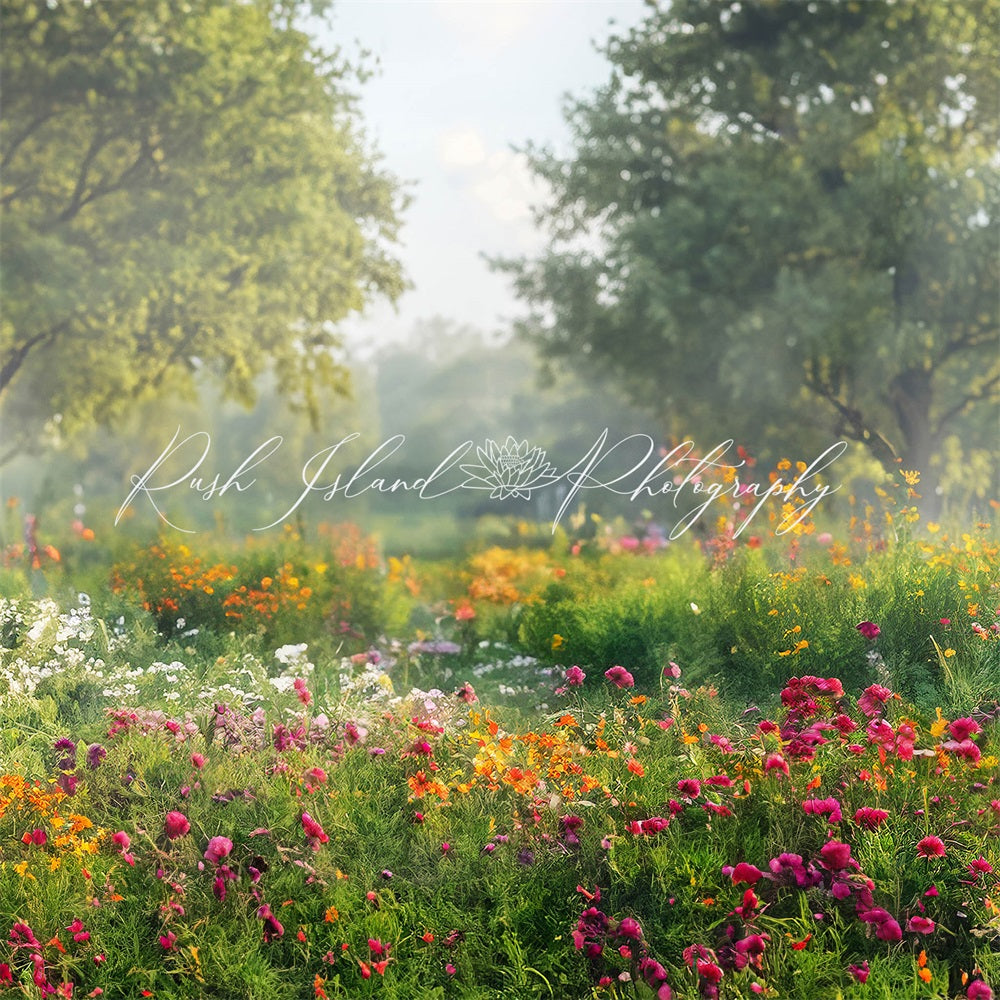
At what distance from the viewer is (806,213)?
1180cm

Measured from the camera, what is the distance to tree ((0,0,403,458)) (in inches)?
432

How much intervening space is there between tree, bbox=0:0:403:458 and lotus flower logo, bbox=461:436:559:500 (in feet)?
21.0

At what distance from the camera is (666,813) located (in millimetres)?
4020

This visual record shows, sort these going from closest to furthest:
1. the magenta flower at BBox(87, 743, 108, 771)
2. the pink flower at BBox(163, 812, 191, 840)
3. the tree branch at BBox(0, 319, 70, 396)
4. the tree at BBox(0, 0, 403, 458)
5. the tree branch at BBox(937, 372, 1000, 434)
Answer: the pink flower at BBox(163, 812, 191, 840) < the magenta flower at BBox(87, 743, 108, 771) < the tree at BBox(0, 0, 403, 458) < the tree branch at BBox(937, 372, 1000, 434) < the tree branch at BBox(0, 319, 70, 396)

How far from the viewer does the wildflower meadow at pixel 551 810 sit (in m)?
3.50

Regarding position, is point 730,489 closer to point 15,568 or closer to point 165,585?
point 165,585

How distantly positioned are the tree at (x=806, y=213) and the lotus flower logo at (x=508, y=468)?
4.99 metres

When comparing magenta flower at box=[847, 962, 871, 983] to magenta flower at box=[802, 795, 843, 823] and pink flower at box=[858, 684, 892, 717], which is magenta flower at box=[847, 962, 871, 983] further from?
pink flower at box=[858, 684, 892, 717]

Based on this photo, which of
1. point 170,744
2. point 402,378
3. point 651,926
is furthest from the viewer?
point 402,378

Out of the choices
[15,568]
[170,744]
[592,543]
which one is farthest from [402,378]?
[170,744]

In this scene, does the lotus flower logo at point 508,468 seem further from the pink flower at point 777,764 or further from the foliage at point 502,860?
the pink flower at point 777,764

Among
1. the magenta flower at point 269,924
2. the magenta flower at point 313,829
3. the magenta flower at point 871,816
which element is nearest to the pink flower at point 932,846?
the magenta flower at point 871,816

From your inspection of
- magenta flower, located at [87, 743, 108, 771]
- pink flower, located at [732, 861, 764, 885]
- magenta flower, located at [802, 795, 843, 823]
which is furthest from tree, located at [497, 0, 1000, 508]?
magenta flower, located at [87, 743, 108, 771]

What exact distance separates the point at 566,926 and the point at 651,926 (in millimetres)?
322
